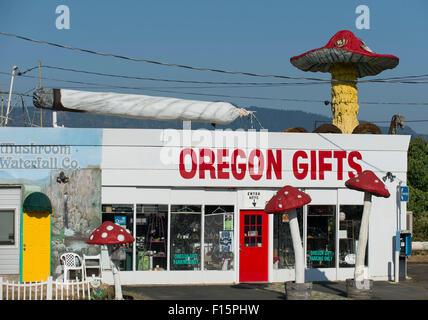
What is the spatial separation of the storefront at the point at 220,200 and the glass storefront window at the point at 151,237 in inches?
1.3

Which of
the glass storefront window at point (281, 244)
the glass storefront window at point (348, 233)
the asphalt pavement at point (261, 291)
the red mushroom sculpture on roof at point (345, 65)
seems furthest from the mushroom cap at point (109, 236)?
the red mushroom sculpture on roof at point (345, 65)

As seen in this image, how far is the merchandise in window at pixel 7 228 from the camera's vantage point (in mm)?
20156

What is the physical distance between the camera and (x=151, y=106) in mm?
22656

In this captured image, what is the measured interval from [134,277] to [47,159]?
180 inches

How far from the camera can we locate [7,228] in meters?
20.2

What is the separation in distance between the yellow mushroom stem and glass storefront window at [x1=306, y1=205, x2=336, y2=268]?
719 cm

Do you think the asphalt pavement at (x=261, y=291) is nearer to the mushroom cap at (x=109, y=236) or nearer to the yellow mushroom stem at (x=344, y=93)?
the mushroom cap at (x=109, y=236)

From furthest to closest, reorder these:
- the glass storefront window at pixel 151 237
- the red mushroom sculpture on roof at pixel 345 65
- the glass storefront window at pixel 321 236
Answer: the red mushroom sculpture on roof at pixel 345 65, the glass storefront window at pixel 321 236, the glass storefront window at pixel 151 237

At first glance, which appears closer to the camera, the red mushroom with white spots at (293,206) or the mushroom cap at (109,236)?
the mushroom cap at (109,236)
